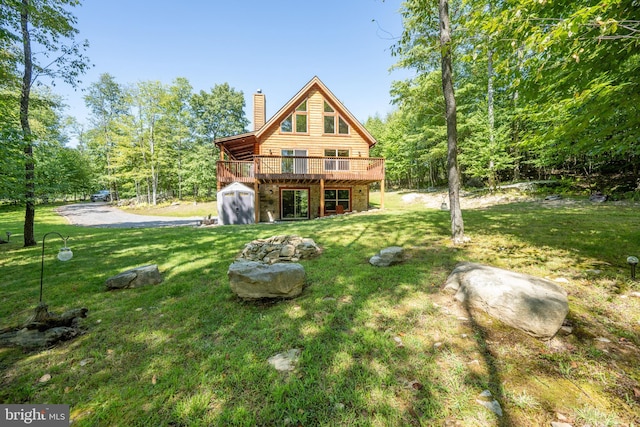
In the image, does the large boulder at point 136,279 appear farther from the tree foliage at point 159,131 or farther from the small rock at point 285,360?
the tree foliage at point 159,131

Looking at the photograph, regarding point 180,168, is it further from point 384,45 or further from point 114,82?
point 384,45

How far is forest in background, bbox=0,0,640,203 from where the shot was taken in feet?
11.0

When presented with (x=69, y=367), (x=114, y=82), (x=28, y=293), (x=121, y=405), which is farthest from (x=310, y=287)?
(x=114, y=82)

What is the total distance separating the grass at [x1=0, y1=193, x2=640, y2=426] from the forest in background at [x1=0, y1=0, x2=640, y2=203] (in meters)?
2.60

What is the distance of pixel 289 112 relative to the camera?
16.1m

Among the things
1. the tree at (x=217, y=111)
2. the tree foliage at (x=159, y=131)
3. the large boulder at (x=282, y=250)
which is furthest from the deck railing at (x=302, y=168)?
the tree at (x=217, y=111)

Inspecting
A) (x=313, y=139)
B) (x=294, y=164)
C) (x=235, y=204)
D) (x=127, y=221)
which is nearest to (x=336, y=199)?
(x=294, y=164)

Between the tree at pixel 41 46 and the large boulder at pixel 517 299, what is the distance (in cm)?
1187

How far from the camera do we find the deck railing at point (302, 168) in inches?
555

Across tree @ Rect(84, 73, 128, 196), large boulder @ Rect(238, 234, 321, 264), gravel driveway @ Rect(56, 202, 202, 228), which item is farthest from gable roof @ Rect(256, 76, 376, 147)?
tree @ Rect(84, 73, 128, 196)

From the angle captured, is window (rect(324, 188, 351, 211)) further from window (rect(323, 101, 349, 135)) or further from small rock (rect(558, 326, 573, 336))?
small rock (rect(558, 326, 573, 336))

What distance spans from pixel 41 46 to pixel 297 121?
449 inches

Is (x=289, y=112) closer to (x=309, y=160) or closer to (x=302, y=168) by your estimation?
(x=309, y=160)

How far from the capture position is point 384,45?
6.46 metres
